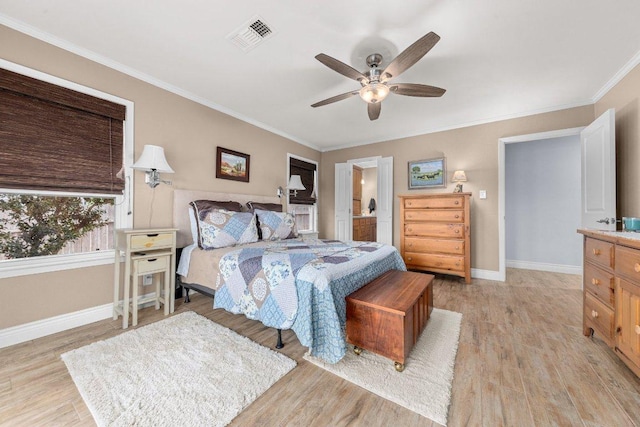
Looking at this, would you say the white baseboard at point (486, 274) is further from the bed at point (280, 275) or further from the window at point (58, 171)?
the window at point (58, 171)

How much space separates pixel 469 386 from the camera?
144 cm

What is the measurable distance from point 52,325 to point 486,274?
5136 mm

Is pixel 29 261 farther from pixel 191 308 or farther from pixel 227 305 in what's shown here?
pixel 227 305

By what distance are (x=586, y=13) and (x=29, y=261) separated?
15.3 feet

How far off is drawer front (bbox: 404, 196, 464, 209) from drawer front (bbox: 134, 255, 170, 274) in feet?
10.9

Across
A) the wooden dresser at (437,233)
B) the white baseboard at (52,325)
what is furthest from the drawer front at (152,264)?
the wooden dresser at (437,233)

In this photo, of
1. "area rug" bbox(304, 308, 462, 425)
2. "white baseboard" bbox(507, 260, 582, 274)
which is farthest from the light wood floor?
"white baseboard" bbox(507, 260, 582, 274)

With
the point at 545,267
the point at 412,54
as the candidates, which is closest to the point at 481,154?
the point at 545,267

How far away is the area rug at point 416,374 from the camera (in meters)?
1.31

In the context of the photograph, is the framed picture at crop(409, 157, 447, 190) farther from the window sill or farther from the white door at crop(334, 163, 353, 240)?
the window sill

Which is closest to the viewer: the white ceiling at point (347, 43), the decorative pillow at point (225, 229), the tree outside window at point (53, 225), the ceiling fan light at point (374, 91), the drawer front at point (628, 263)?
the drawer front at point (628, 263)

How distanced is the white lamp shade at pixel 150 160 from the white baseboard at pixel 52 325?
140 cm

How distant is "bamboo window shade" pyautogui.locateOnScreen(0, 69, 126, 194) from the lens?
1897 millimetres

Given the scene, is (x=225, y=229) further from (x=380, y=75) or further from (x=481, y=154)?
(x=481, y=154)
